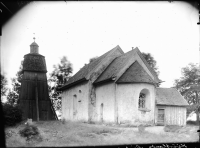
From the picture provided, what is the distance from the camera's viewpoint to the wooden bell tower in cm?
666

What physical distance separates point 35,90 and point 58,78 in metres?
1.23

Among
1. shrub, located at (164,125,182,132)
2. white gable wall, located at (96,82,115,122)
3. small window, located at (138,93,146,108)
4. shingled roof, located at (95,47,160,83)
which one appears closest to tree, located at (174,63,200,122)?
shrub, located at (164,125,182,132)

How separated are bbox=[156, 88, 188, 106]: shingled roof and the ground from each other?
944 mm

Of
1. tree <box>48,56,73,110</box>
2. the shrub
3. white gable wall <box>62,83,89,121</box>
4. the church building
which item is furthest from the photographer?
white gable wall <box>62,83,89,121</box>

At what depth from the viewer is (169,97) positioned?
28.1ft

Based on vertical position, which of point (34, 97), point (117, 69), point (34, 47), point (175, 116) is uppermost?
point (34, 47)

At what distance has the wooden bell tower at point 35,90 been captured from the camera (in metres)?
6.66

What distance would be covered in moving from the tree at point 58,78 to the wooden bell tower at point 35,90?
381mm

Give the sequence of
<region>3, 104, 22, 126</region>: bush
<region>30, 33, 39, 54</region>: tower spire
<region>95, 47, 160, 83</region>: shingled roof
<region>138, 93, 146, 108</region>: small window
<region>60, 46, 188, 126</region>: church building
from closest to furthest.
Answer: <region>3, 104, 22, 126</region>: bush
<region>30, 33, 39, 54</region>: tower spire
<region>60, 46, 188, 126</region>: church building
<region>95, 47, 160, 83</region>: shingled roof
<region>138, 93, 146, 108</region>: small window

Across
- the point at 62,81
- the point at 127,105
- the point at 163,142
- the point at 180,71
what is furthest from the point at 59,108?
the point at 180,71

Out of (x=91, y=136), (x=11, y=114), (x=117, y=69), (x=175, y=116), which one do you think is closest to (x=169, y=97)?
(x=175, y=116)

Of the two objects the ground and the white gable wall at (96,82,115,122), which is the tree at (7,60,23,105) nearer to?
the ground

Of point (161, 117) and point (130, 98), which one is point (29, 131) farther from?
point (161, 117)

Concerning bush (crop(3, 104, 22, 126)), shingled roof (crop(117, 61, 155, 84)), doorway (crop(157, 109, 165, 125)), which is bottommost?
doorway (crop(157, 109, 165, 125))
